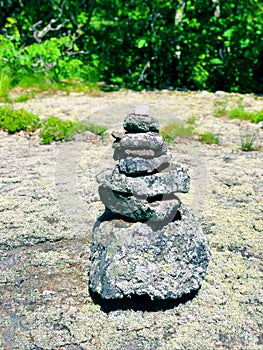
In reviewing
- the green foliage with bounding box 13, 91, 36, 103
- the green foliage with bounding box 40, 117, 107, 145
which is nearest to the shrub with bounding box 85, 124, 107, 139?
the green foliage with bounding box 40, 117, 107, 145

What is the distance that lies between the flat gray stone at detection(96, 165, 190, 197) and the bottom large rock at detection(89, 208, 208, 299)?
0.30 meters

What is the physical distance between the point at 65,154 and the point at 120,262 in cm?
417

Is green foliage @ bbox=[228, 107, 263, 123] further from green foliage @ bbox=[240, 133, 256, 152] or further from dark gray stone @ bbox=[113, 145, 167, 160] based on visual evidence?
dark gray stone @ bbox=[113, 145, 167, 160]

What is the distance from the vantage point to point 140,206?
159 inches

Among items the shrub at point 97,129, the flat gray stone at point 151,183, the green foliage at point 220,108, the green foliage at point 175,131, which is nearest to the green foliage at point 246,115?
the green foliage at point 220,108

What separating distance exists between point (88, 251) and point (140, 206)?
A: 1152 millimetres

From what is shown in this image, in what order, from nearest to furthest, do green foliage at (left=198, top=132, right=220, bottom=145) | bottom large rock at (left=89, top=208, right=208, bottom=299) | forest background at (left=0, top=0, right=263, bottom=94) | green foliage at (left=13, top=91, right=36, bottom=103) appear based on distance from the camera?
bottom large rock at (left=89, top=208, right=208, bottom=299), green foliage at (left=198, top=132, right=220, bottom=145), green foliage at (left=13, top=91, right=36, bottom=103), forest background at (left=0, top=0, right=263, bottom=94)

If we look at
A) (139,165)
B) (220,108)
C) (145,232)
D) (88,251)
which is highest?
(139,165)

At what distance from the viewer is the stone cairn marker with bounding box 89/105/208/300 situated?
13.0 feet

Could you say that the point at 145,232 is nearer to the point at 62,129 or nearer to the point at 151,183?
the point at 151,183

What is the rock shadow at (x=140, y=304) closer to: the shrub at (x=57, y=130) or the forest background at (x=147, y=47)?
the shrub at (x=57, y=130)

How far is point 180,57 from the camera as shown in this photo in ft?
42.9

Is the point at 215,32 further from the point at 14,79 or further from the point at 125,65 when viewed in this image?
the point at 14,79

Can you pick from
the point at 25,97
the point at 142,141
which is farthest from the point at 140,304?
the point at 25,97
